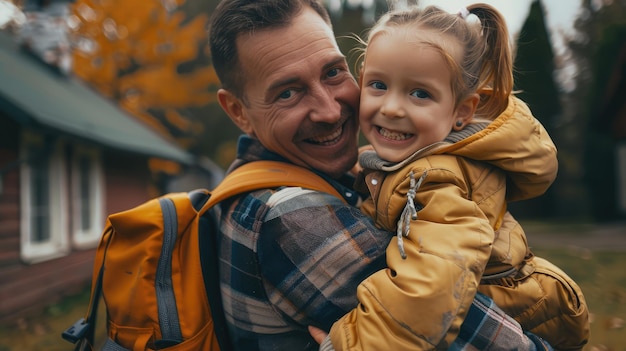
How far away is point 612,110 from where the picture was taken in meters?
16.6

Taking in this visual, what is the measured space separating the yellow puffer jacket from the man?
0.08m

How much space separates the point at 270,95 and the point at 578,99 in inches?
978

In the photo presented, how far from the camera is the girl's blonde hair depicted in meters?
1.69

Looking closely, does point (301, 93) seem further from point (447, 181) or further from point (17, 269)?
point (17, 269)

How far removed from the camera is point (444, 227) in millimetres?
1429

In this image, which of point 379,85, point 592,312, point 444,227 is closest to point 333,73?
point 379,85

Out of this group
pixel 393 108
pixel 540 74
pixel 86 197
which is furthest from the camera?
pixel 540 74

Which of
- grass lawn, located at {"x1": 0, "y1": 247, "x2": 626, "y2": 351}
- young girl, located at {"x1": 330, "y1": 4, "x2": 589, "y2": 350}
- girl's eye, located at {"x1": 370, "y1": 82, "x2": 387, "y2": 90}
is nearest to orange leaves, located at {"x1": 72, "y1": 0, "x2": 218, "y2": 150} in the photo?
grass lawn, located at {"x1": 0, "y1": 247, "x2": 626, "y2": 351}

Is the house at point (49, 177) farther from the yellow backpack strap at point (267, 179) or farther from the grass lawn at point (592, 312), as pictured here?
the yellow backpack strap at point (267, 179)

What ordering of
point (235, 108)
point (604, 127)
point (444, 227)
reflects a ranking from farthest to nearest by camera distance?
point (604, 127) → point (235, 108) → point (444, 227)

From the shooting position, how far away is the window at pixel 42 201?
7.41 meters

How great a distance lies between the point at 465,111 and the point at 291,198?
63 centimetres

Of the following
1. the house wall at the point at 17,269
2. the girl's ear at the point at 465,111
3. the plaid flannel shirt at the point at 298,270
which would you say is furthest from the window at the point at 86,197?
the girl's ear at the point at 465,111

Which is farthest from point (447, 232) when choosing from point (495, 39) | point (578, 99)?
point (578, 99)
